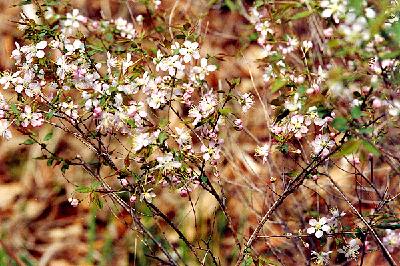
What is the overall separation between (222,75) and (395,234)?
1118 millimetres

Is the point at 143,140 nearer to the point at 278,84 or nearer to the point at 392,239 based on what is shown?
the point at 278,84

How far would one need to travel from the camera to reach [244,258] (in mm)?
1342

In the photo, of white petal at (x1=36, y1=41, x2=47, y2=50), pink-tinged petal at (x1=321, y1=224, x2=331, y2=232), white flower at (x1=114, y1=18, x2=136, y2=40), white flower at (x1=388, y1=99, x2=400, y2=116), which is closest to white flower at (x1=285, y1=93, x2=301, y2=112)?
white flower at (x1=388, y1=99, x2=400, y2=116)

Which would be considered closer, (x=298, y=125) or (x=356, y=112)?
(x=356, y=112)

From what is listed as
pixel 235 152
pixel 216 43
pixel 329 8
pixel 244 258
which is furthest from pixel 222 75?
pixel 329 8

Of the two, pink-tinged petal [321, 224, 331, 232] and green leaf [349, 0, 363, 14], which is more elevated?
green leaf [349, 0, 363, 14]

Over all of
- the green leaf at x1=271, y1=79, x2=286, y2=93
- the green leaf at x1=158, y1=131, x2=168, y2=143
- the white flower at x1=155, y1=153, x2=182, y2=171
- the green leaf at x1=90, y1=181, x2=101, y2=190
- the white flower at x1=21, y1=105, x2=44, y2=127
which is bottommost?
the green leaf at x1=90, y1=181, x2=101, y2=190

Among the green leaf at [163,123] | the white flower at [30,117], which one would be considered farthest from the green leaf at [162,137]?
the white flower at [30,117]

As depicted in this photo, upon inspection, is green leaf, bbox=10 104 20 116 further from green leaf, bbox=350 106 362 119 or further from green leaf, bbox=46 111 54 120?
green leaf, bbox=350 106 362 119

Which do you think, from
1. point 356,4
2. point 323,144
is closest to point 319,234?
point 323,144

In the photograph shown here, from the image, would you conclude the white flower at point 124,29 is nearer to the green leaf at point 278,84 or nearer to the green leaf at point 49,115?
the green leaf at point 49,115

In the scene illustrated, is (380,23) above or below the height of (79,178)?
below

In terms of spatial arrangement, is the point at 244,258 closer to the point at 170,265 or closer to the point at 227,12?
the point at 170,265

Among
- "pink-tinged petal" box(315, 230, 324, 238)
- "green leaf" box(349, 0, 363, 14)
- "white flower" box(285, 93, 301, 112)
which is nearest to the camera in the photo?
"green leaf" box(349, 0, 363, 14)
